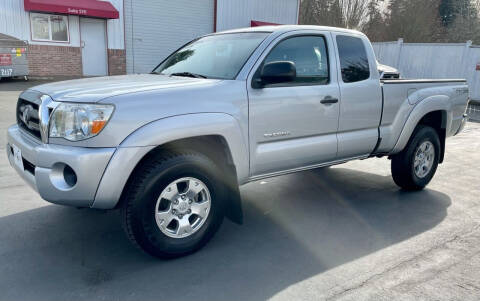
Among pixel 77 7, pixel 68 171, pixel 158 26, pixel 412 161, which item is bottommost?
pixel 412 161

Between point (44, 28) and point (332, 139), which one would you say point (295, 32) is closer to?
point (332, 139)

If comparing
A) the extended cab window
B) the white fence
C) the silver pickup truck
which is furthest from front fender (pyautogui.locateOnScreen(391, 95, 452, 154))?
the white fence

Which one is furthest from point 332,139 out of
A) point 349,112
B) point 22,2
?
point 22,2

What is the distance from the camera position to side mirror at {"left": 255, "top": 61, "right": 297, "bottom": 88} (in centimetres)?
348

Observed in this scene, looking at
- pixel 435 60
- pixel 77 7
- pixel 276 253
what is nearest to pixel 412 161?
pixel 276 253

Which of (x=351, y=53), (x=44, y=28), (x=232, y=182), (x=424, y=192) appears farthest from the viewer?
(x=44, y=28)

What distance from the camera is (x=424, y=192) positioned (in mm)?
5301

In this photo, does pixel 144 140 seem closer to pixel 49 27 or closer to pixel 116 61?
pixel 49 27

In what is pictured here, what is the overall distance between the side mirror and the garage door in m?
16.9

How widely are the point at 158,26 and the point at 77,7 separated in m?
4.12

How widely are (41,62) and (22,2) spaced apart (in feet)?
7.80

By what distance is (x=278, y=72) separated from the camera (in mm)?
3480

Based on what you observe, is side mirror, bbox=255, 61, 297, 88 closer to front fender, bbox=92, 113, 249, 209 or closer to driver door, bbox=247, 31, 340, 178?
driver door, bbox=247, 31, 340, 178

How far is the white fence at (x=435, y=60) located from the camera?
56.7 feet
